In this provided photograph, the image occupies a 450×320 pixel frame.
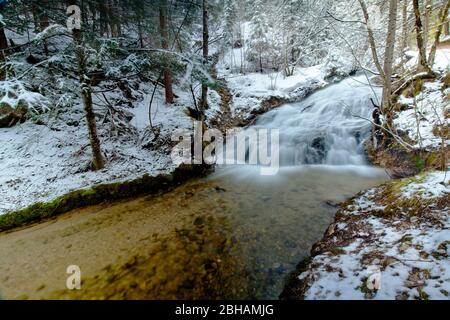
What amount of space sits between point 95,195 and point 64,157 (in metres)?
2.00

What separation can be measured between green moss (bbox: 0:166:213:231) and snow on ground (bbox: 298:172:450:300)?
476 cm

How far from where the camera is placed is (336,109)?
1230cm

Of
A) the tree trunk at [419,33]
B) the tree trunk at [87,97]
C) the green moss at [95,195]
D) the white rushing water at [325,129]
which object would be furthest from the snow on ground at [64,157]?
the tree trunk at [419,33]

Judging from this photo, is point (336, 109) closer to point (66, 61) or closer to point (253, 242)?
point (253, 242)

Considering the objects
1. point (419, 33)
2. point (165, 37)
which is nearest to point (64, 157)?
point (165, 37)

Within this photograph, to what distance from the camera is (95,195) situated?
6.39 metres

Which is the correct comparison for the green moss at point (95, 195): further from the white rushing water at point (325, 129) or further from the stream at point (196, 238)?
the white rushing water at point (325, 129)

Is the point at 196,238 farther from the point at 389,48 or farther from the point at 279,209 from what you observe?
the point at 389,48

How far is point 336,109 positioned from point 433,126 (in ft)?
19.3

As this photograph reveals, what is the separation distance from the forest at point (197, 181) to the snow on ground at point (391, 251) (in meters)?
0.02

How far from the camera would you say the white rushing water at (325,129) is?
914cm

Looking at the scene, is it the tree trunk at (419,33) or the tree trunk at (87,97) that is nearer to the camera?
the tree trunk at (419,33)

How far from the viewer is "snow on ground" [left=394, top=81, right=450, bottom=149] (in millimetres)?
6227
